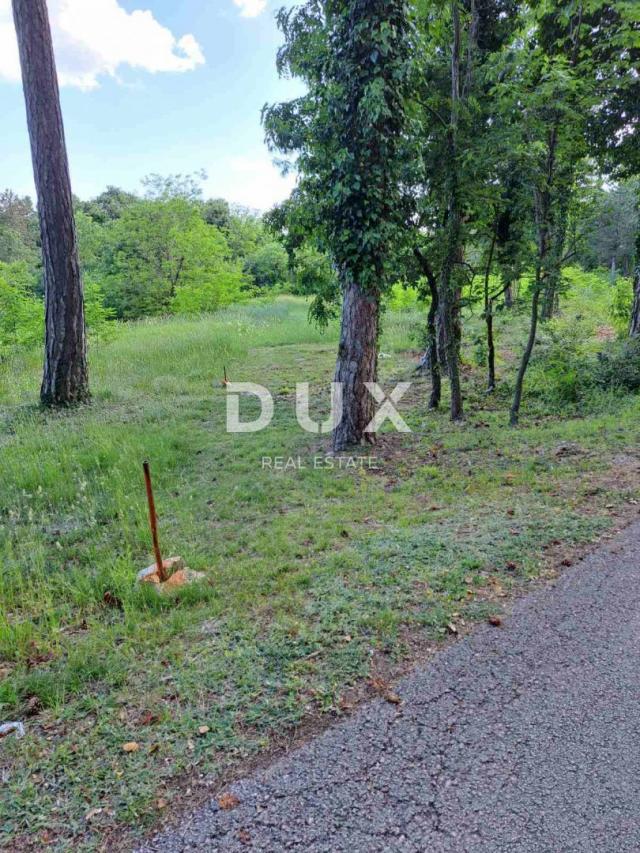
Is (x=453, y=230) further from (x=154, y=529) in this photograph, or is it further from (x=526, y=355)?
(x=154, y=529)

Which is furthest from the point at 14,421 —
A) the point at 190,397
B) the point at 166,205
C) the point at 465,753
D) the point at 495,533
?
the point at 166,205

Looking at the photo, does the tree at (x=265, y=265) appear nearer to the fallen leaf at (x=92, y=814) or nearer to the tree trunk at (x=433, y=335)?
the tree trunk at (x=433, y=335)

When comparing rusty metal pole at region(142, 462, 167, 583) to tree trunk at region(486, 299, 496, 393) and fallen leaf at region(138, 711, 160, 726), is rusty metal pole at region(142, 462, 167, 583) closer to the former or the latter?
fallen leaf at region(138, 711, 160, 726)

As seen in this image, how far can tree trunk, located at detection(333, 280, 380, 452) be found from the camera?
509cm

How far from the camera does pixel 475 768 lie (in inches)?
63.6

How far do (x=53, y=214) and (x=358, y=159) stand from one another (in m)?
4.50

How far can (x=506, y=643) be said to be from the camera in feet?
7.20

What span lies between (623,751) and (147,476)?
2387 millimetres

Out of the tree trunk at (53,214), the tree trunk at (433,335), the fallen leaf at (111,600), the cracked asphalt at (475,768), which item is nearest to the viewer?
the cracked asphalt at (475,768)

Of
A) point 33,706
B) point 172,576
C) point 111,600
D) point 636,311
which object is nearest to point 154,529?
Result: point 172,576

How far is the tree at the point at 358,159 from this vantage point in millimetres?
4527

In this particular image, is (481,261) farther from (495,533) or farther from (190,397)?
(495,533)

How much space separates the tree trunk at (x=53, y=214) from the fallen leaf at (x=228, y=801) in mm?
6487

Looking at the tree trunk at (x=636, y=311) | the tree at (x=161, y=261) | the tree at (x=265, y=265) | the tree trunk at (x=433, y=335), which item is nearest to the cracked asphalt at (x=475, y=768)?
the tree trunk at (x=433, y=335)
